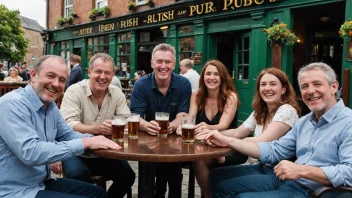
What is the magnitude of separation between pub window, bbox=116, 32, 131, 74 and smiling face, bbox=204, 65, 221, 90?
9326 millimetres

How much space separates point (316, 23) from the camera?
941cm

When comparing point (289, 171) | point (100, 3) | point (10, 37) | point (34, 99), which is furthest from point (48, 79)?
point (10, 37)

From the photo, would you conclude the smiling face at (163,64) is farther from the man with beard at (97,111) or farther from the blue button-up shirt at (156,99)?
the man with beard at (97,111)

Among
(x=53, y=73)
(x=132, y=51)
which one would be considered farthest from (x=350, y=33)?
(x=132, y=51)

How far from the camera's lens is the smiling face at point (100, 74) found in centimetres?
322

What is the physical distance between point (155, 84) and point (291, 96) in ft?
4.40

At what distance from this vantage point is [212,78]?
358 cm

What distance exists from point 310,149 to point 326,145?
143 mm

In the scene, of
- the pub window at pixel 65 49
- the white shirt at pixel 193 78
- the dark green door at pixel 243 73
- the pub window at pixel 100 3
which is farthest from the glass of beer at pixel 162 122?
the pub window at pixel 65 49

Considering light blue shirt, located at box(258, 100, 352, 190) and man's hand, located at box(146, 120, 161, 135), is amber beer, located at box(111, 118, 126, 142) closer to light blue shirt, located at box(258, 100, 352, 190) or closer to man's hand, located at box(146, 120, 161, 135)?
man's hand, located at box(146, 120, 161, 135)

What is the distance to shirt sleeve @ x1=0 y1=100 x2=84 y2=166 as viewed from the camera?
202cm

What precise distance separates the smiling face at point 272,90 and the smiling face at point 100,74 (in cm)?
145

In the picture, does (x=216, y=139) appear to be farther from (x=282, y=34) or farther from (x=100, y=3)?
(x=100, y=3)

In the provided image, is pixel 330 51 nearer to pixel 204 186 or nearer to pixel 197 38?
pixel 197 38
